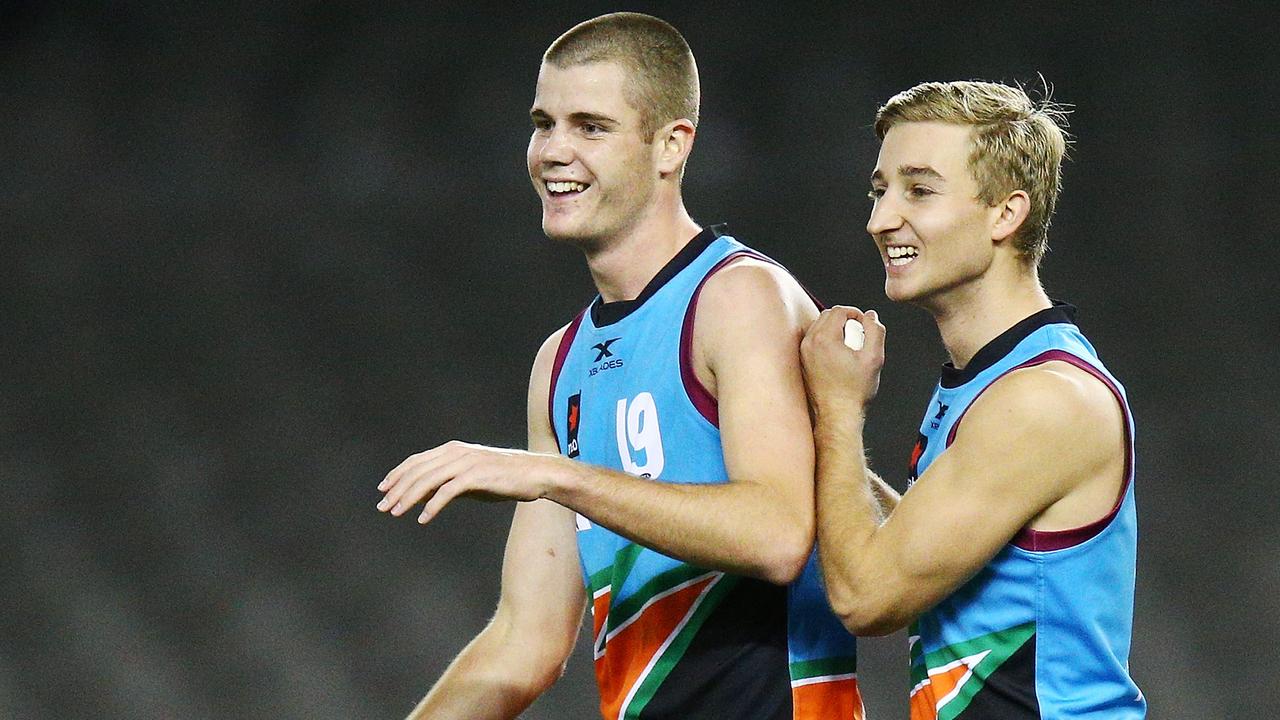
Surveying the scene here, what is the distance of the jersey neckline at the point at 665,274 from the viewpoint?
7.23 feet

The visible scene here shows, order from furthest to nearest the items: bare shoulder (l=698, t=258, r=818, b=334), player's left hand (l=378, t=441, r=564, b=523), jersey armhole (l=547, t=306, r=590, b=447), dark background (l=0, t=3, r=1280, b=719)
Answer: dark background (l=0, t=3, r=1280, b=719) → jersey armhole (l=547, t=306, r=590, b=447) → bare shoulder (l=698, t=258, r=818, b=334) → player's left hand (l=378, t=441, r=564, b=523)

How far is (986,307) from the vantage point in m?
2.12

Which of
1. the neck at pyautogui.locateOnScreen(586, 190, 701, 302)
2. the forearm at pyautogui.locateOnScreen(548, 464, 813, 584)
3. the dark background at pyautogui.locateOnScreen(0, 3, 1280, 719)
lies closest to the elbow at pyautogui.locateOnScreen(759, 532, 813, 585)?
the forearm at pyautogui.locateOnScreen(548, 464, 813, 584)

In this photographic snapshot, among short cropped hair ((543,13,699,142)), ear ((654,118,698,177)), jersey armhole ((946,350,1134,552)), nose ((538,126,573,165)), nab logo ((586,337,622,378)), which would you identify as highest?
short cropped hair ((543,13,699,142))

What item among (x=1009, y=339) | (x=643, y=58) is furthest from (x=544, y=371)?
(x=1009, y=339)

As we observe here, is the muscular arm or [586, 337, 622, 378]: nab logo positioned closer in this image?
A: [586, 337, 622, 378]: nab logo

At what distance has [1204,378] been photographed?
432 centimetres

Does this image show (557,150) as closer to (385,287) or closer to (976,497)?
(976,497)

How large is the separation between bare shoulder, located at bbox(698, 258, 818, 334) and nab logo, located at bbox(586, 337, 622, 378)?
175 millimetres

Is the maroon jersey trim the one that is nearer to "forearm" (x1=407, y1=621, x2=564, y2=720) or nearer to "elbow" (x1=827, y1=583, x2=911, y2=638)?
"forearm" (x1=407, y1=621, x2=564, y2=720)

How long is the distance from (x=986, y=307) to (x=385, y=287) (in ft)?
9.17

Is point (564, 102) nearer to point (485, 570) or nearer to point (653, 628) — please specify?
point (653, 628)

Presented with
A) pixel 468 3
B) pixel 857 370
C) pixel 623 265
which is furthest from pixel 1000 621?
pixel 468 3

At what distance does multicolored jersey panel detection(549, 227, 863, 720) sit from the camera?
6.83 feet
